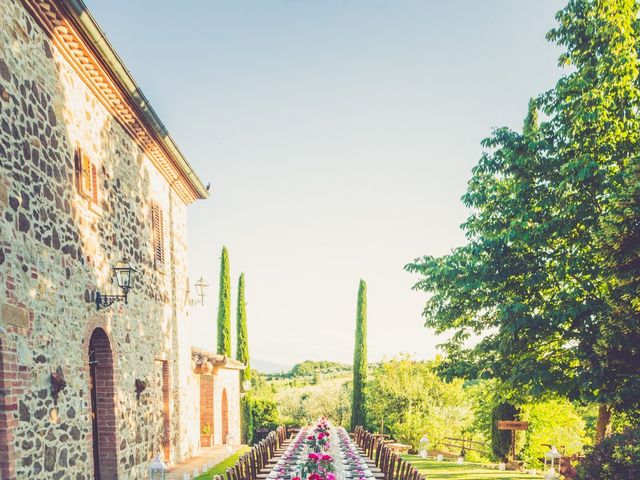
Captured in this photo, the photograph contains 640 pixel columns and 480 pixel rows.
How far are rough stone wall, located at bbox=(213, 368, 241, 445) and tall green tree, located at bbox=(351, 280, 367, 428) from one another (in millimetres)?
5956

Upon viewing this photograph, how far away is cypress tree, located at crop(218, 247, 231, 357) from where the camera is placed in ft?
73.8

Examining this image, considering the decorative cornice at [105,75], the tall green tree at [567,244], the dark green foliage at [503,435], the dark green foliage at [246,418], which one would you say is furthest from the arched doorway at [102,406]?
the dark green foliage at [246,418]

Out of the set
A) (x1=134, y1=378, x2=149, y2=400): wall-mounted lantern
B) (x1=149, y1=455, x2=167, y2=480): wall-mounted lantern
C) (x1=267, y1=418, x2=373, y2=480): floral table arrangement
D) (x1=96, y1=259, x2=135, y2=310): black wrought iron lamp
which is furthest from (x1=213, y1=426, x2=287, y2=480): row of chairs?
(x1=96, y1=259, x2=135, y2=310): black wrought iron lamp

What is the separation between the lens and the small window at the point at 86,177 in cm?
700

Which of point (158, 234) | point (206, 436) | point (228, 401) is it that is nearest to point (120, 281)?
point (158, 234)

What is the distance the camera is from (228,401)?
1766 centimetres

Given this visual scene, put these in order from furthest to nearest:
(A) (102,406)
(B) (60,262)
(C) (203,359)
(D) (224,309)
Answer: (D) (224,309)
(C) (203,359)
(A) (102,406)
(B) (60,262)

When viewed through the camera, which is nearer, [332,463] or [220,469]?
[332,463]

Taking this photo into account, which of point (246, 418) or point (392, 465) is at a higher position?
point (392, 465)

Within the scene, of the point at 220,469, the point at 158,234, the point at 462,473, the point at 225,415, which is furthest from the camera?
the point at 225,415

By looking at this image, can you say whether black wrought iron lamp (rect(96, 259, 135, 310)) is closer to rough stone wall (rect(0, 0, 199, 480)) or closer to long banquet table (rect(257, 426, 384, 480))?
rough stone wall (rect(0, 0, 199, 480))

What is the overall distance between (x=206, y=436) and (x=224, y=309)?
8117mm

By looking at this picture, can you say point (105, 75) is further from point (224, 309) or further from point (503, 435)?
point (224, 309)

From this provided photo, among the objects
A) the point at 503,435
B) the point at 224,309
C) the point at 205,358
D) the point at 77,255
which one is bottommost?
the point at 503,435
